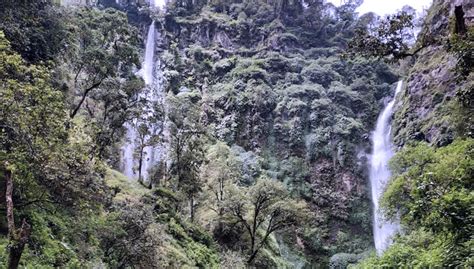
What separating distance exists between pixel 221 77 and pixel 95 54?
31.3m

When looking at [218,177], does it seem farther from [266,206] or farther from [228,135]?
[228,135]

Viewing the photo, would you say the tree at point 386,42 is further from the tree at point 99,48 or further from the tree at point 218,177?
the tree at point 218,177

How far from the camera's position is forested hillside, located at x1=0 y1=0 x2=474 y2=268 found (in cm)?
909

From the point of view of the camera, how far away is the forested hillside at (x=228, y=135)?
9.09 meters

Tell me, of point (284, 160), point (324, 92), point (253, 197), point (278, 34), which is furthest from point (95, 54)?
point (278, 34)

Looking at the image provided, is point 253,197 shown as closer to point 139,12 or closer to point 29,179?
point 29,179

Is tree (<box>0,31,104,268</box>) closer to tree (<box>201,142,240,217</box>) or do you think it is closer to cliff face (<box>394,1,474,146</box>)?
tree (<box>201,142,240,217</box>)

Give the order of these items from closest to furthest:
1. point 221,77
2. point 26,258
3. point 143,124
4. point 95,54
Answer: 1. point 26,258
2. point 95,54
3. point 143,124
4. point 221,77

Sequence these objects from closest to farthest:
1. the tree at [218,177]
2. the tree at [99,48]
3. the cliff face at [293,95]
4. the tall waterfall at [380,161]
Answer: the tree at [99,48], the tree at [218,177], the tall waterfall at [380,161], the cliff face at [293,95]

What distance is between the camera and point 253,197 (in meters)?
23.8

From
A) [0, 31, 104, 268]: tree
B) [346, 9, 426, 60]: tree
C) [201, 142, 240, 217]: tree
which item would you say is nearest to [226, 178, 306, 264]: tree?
[201, 142, 240, 217]: tree

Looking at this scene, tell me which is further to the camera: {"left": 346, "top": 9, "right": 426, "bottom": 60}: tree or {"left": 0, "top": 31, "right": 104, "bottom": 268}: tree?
{"left": 346, "top": 9, "right": 426, "bottom": 60}: tree

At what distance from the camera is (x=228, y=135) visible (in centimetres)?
4347

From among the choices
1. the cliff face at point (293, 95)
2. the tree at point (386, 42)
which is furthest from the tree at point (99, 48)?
the cliff face at point (293, 95)
